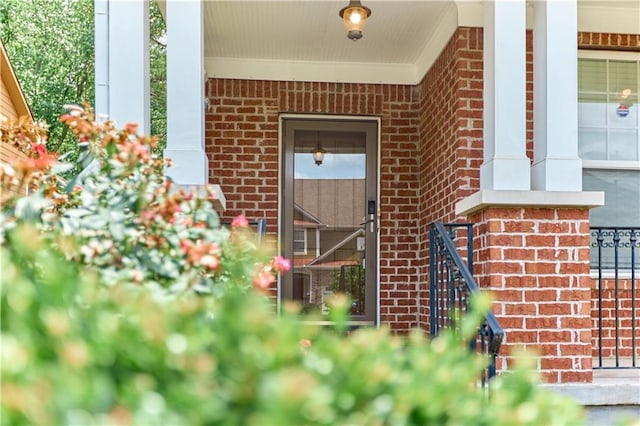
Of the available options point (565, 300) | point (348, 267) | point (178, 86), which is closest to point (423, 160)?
point (348, 267)

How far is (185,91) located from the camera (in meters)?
2.97

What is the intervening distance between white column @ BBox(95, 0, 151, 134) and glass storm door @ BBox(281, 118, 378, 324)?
211 cm

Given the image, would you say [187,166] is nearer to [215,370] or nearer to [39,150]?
[39,150]

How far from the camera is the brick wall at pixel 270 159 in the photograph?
4895mm

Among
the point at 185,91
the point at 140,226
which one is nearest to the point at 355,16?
the point at 185,91

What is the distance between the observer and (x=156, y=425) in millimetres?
621

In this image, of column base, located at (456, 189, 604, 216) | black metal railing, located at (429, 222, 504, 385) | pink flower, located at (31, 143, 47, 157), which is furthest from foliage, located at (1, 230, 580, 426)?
column base, located at (456, 189, 604, 216)

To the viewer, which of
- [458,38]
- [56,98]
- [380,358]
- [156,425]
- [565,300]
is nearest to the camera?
[156,425]

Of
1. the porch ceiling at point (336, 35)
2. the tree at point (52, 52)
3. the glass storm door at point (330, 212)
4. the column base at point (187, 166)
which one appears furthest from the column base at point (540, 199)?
the tree at point (52, 52)

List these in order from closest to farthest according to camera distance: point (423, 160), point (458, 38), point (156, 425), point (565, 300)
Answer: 1. point (156, 425)
2. point (565, 300)
3. point (458, 38)
4. point (423, 160)

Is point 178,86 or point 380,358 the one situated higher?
point 178,86

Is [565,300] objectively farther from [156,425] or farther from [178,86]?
[156,425]

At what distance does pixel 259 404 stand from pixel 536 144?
9.34ft

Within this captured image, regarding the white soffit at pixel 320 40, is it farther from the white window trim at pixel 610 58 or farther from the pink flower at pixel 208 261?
the pink flower at pixel 208 261
